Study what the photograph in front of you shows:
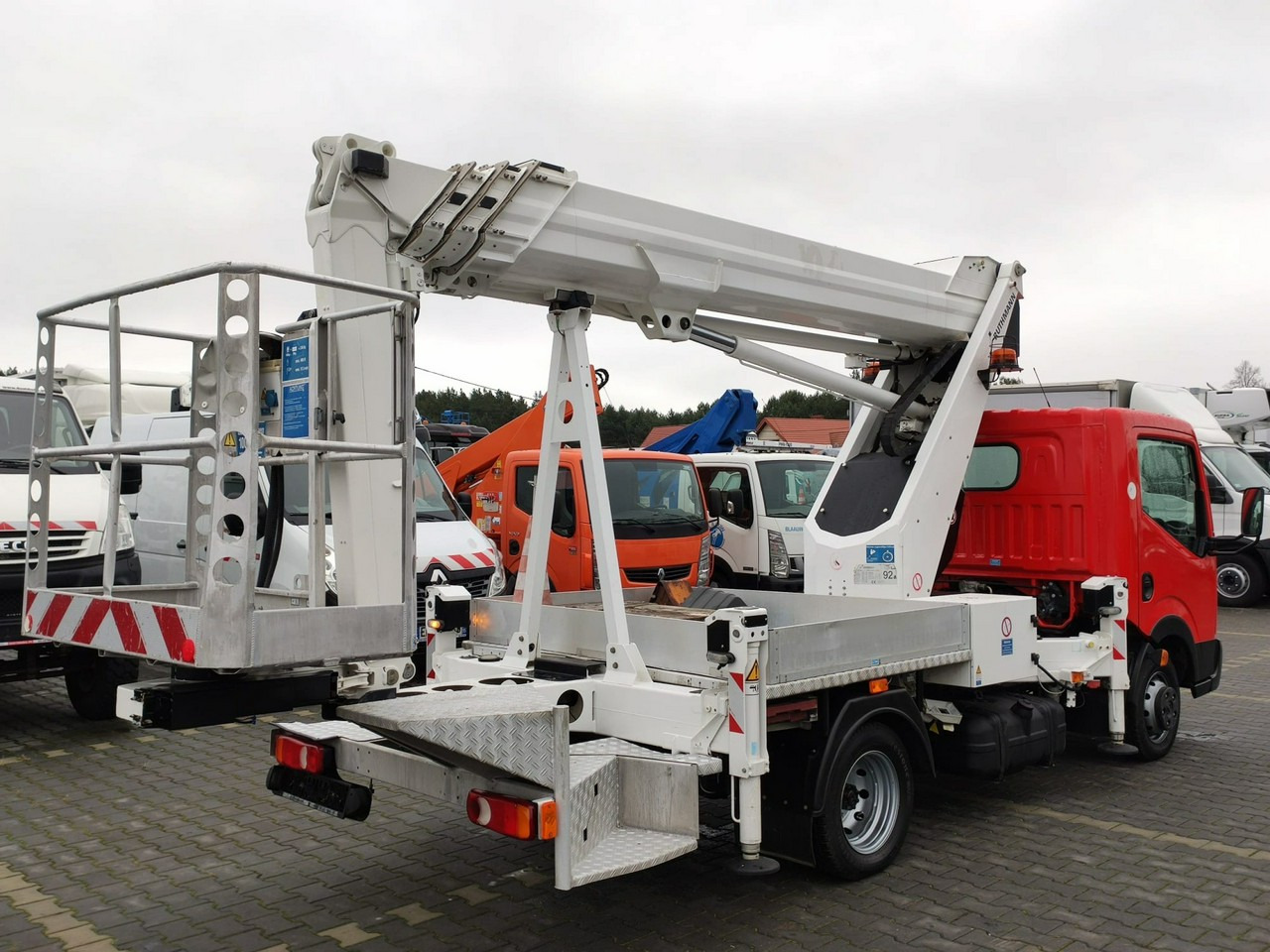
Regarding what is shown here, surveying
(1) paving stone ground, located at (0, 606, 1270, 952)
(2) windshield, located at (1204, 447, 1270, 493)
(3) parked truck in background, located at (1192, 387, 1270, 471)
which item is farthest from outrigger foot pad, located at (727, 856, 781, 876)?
(3) parked truck in background, located at (1192, 387, 1270, 471)

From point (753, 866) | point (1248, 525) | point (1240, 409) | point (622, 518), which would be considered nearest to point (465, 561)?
point (622, 518)

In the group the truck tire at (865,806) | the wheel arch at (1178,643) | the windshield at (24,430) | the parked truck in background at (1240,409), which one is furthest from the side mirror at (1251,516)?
the parked truck in background at (1240,409)

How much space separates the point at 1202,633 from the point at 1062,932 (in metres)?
3.92

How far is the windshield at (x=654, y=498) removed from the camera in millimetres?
11828

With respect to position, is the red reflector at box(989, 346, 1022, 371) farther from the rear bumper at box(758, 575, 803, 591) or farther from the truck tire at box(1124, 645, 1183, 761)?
the rear bumper at box(758, 575, 803, 591)

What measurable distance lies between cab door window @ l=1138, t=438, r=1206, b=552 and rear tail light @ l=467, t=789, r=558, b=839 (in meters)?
4.97

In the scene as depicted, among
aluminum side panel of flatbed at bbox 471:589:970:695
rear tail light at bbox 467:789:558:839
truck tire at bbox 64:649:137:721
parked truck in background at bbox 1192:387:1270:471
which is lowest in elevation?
truck tire at bbox 64:649:137:721

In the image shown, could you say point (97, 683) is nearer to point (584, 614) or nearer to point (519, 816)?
point (584, 614)

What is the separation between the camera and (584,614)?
17.7ft

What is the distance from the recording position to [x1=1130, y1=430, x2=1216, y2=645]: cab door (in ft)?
23.1

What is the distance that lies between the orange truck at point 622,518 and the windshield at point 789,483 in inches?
64.3

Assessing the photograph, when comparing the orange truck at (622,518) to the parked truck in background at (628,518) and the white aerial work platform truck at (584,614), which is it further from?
the white aerial work platform truck at (584,614)

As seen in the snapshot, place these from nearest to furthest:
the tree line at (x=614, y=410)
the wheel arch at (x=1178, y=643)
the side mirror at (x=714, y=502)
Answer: the wheel arch at (x=1178, y=643), the side mirror at (x=714, y=502), the tree line at (x=614, y=410)

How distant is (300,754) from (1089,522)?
4.93 m
